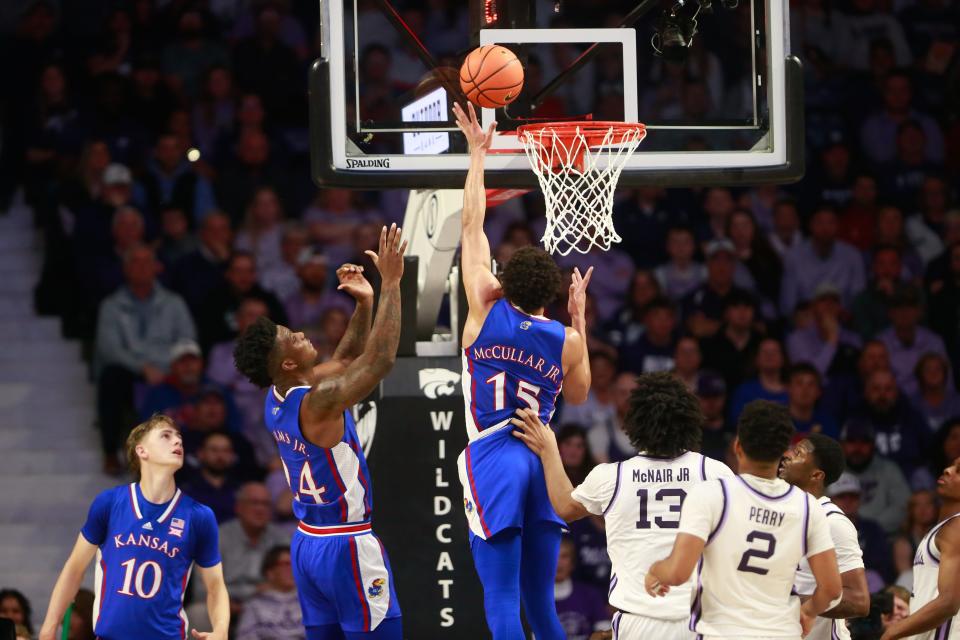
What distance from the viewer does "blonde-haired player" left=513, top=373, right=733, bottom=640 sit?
5625 millimetres

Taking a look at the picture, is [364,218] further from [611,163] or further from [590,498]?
[590,498]

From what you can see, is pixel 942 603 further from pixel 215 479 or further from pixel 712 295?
pixel 712 295

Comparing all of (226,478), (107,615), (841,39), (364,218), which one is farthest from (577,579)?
(841,39)

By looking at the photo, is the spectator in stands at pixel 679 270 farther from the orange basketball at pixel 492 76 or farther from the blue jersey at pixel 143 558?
the blue jersey at pixel 143 558

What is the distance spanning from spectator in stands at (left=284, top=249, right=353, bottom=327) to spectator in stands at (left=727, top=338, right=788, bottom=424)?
306 cm

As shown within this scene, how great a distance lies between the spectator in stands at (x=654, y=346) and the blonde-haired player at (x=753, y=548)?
618 cm

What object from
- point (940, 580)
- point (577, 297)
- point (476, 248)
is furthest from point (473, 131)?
point (940, 580)

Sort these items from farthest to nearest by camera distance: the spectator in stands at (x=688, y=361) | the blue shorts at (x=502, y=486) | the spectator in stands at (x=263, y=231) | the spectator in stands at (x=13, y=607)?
the spectator in stands at (x=263, y=231) < the spectator in stands at (x=688, y=361) < the spectator in stands at (x=13, y=607) < the blue shorts at (x=502, y=486)

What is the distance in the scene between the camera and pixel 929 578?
264 inches

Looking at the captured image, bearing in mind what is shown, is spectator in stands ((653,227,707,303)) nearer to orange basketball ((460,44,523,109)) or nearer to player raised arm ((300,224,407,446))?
orange basketball ((460,44,523,109))

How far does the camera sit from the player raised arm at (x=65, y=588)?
6242mm

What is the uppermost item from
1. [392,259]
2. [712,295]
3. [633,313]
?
[392,259]

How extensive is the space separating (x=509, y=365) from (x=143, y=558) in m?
1.81

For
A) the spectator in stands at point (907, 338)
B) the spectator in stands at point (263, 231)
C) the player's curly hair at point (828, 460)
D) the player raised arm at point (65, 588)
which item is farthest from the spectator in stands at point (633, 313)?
the player raised arm at point (65, 588)
